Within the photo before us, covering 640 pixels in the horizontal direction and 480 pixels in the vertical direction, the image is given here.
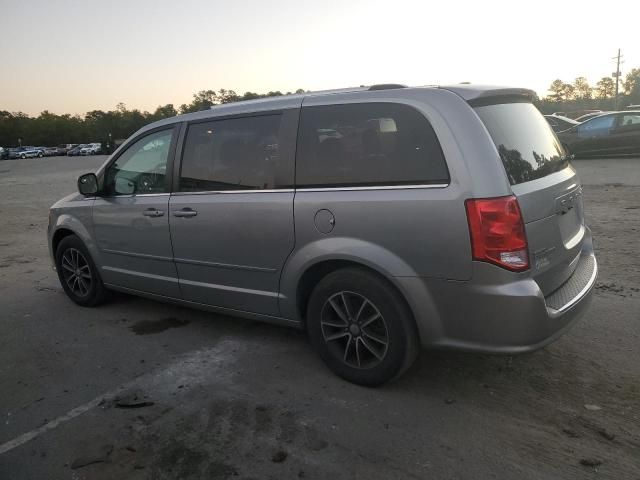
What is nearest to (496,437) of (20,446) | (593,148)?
(20,446)

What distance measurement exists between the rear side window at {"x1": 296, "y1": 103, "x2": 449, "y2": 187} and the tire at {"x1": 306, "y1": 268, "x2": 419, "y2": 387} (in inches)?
24.0

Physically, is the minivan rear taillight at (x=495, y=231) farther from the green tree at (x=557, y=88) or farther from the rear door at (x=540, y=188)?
the green tree at (x=557, y=88)

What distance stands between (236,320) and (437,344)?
2176mm

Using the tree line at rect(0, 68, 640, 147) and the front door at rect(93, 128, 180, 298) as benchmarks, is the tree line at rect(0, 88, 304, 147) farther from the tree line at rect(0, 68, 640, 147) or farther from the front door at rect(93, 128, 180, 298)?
the front door at rect(93, 128, 180, 298)

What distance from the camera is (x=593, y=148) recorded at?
16625mm

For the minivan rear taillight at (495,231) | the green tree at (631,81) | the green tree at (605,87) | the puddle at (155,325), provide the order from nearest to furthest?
the minivan rear taillight at (495,231), the puddle at (155,325), the green tree at (631,81), the green tree at (605,87)

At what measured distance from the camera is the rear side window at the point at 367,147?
306cm

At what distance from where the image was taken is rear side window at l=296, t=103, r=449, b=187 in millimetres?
3062

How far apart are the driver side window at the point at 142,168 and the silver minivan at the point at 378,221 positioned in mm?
34

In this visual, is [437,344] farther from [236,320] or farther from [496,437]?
[236,320]

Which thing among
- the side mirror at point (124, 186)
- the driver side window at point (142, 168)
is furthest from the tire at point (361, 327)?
the side mirror at point (124, 186)

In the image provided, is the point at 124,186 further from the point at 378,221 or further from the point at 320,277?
the point at 378,221

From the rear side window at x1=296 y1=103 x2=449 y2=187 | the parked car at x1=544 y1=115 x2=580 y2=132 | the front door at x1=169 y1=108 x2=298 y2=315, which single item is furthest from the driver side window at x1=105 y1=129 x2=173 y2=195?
the parked car at x1=544 y1=115 x2=580 y2=132

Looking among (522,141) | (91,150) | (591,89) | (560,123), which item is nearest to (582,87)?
(591,89)
